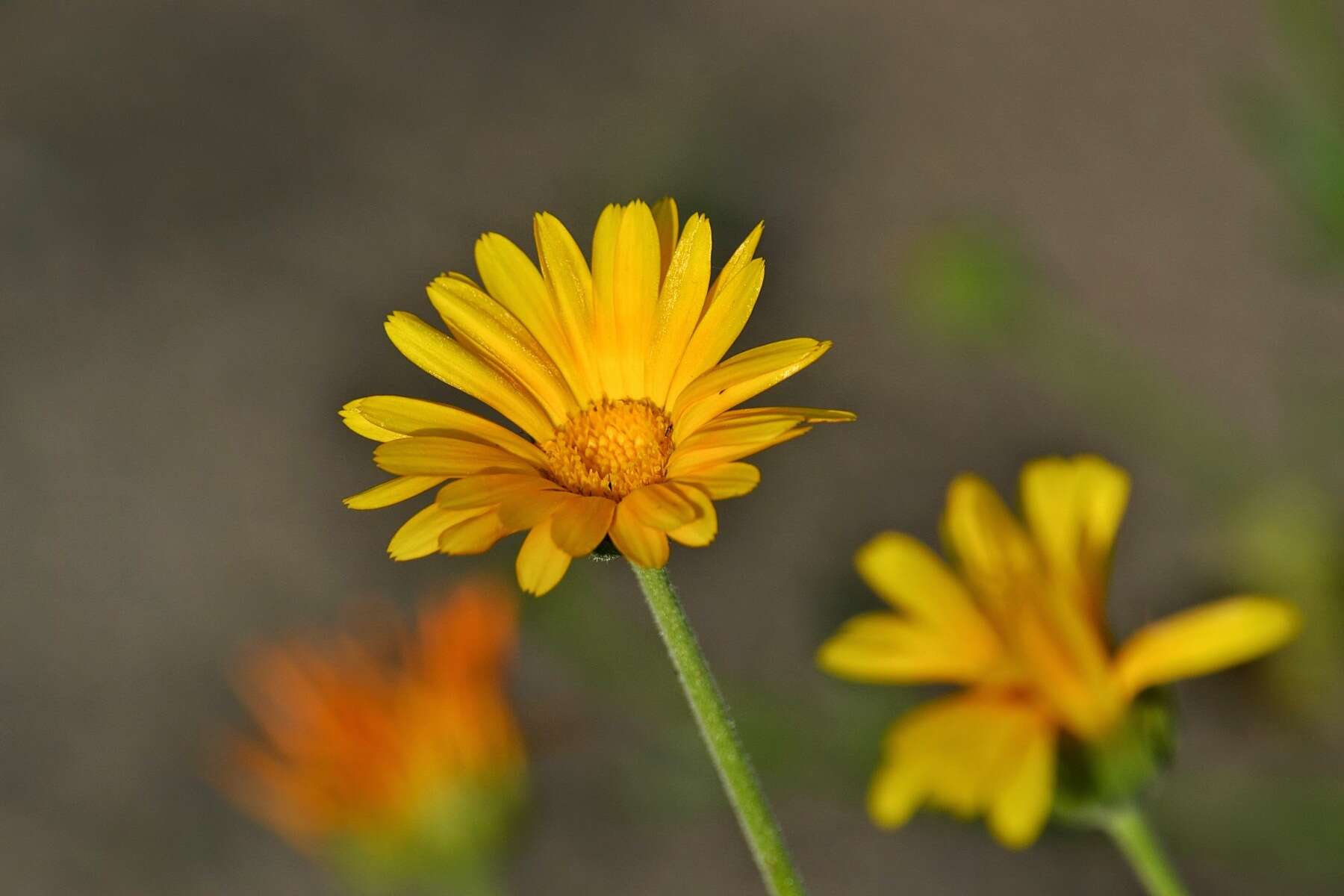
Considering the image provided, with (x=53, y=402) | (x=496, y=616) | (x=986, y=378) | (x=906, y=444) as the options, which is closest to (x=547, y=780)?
(x=906, y=444)

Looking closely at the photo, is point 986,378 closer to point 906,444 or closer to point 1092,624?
point 906,444

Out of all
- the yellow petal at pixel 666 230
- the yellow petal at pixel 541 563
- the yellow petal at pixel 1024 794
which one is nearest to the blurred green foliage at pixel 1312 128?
the yellow petal at pixel 666 230

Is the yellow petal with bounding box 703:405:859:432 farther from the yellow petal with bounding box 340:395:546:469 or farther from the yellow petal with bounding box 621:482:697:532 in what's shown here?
the yellow petal with bounding box 340:395:546:469

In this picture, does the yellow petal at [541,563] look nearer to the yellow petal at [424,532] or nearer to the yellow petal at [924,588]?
the yellow petal at [424,532]

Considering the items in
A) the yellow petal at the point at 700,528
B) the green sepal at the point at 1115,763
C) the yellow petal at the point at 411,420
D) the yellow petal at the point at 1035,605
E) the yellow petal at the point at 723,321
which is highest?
the yellow petal at the point at 411,420

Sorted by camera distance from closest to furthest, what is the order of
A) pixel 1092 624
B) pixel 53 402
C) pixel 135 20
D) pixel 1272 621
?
1. pixel 1272 621
2. pixel 1092 624
3. pixel 53 402
4. pixel 135 20

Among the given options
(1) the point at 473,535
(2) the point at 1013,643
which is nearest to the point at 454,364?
(1) the point at 473,535
